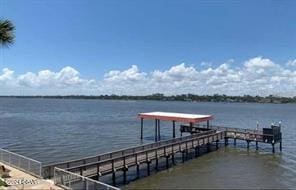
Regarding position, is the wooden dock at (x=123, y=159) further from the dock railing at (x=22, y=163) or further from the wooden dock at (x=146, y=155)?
the dock railing at (x=22, y=163)

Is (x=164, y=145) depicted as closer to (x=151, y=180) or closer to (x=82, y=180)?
(x=151, y=180)

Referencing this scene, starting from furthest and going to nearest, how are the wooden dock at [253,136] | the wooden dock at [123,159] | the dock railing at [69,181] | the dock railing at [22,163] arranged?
1. the wooden dock at [253,136]
2. the wooden dock at [123,159]
3. the dock railing at [22,163]
4. the dock railing at [69,181]

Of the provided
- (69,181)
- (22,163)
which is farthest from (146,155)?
(69,181)

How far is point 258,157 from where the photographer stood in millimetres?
43469

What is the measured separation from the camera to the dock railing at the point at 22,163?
23250 mm

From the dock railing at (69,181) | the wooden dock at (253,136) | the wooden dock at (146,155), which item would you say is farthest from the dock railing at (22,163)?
the wooden dock at (253,136)

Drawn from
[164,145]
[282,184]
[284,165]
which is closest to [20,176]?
[164,145]

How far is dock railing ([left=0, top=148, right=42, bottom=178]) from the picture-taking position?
76.3 feet

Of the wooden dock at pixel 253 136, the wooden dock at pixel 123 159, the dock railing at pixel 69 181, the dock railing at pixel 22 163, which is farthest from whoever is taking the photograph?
the wooden dock at pixel 253 136

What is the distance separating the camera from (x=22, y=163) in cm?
2502

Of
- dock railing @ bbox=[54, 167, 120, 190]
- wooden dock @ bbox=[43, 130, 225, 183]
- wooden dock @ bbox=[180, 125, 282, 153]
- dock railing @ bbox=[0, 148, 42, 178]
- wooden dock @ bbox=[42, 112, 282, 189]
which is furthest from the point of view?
wooden dock @ bbox=[180, 125, 282, 153]

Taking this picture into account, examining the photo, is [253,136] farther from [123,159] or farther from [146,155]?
[123,159]

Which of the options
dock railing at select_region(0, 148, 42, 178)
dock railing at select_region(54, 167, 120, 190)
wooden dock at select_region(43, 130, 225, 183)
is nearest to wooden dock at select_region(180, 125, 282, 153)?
wooden dock at select_region(43, 130, 225, 183)

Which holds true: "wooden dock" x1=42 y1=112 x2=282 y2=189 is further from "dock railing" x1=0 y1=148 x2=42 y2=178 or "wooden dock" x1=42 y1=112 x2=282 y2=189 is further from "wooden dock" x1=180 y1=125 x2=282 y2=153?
"dock railing" x1=0 y1=148 x2=42 y2=178
